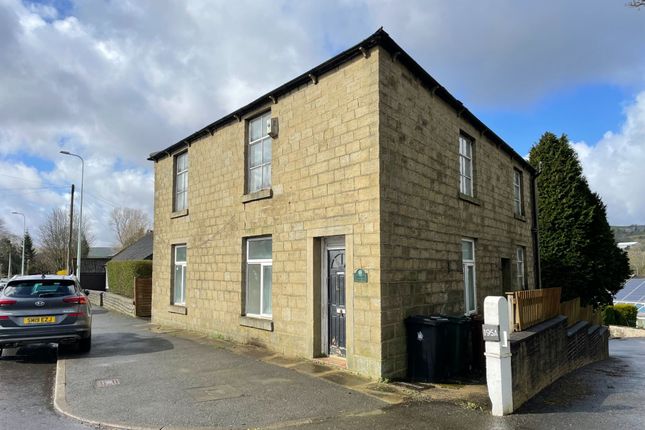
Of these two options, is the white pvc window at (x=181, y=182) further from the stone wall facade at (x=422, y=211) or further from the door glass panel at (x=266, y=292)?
the stone wall facade at (x=422, y=211)

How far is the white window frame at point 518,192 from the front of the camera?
15321 mm

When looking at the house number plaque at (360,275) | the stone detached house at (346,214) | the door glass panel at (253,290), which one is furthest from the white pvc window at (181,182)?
the house number plaque at (360,275)

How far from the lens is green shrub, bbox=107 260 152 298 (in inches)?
934

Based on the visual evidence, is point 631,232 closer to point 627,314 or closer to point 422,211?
point 627,314

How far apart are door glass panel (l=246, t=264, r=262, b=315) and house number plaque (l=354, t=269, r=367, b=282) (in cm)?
341

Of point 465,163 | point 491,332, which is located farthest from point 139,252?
point 491,332

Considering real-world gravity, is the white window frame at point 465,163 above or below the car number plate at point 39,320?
above

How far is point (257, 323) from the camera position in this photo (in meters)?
10.1

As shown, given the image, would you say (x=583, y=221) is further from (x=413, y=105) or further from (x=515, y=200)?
(x=413, y=105)

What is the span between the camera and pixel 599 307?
20.0 metres

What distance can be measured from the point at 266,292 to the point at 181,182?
5694mm

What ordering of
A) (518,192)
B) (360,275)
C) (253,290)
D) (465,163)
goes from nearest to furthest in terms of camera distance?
1. (360,275)
2. (253,290)
3. (465,163)
4. (518,192)

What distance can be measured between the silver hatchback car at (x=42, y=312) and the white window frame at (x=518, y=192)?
41.5 ft

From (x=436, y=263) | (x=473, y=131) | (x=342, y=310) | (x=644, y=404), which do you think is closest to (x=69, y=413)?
(x=342, y=310)
